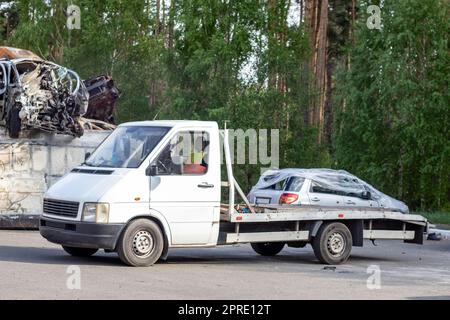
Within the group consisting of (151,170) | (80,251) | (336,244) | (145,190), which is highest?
(151,170)

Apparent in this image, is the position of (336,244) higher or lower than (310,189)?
→ lower

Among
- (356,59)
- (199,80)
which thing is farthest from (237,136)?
(356,59)

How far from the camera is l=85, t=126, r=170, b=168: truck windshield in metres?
14.8

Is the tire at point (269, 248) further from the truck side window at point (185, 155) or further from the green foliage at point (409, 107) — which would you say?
the green foliage at point (409, 107)

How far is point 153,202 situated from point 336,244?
12.1 ft

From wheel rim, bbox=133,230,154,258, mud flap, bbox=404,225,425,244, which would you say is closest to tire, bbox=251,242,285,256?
mud flap, bbox=404,225,425,244

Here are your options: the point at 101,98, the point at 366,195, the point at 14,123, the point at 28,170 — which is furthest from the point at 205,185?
the point at 101,98

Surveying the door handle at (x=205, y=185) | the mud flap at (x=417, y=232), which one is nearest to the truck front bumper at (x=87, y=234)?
the door handle at (x=205, y=185)

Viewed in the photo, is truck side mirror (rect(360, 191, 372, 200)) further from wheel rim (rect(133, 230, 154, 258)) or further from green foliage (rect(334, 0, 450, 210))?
wheel rim (rect(133, 230, 154, 258))

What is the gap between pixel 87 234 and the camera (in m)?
14.2

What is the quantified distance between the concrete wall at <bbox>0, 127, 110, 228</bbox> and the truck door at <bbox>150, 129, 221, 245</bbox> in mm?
7972

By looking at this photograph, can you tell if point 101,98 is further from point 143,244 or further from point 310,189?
point 143,244

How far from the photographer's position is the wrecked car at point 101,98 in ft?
87.1

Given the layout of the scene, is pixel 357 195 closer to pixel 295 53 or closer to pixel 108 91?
pixel 108 91
